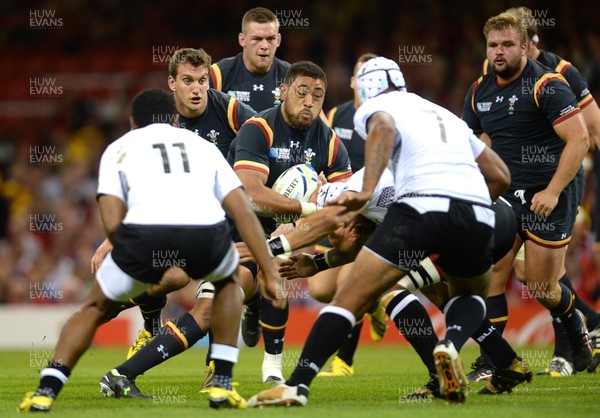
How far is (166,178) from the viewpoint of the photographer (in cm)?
579

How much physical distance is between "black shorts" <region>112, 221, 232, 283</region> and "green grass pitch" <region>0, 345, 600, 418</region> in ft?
2.77

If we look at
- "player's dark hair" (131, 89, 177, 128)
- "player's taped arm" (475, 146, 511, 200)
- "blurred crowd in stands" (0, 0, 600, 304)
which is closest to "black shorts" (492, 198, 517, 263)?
"player's taped arm" (475, 146, 511, 200)

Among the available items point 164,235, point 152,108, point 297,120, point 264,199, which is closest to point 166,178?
point 164,235

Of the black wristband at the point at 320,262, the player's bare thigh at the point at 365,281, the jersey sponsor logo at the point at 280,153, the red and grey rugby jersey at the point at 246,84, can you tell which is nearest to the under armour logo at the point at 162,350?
the black wristband at the point at 320,262

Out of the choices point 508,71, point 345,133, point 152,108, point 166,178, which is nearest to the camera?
point 166,178

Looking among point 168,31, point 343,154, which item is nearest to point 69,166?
point 168,31

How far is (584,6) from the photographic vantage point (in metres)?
16.8

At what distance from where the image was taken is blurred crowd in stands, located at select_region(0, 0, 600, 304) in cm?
1681

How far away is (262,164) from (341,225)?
1.27 meters

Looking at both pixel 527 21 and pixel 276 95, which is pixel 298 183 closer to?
pixel 276 95

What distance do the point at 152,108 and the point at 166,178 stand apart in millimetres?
620

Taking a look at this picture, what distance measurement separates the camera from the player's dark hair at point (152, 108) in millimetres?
6176

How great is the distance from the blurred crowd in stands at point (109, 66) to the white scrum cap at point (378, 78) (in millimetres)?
7925

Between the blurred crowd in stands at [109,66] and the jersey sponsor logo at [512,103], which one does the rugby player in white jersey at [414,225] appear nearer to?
the jersey sponsor logo at [512,103]
